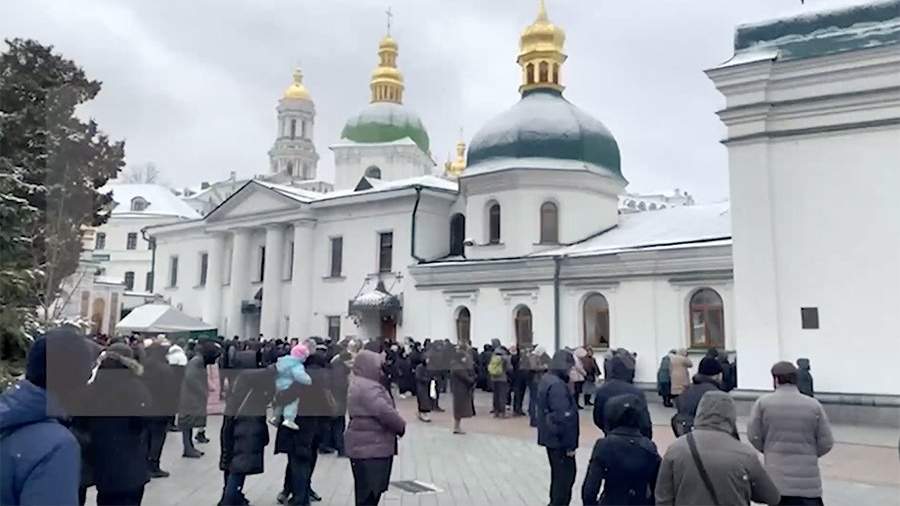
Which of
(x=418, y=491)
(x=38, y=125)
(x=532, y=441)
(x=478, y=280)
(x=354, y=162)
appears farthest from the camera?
(x=354, y=162)

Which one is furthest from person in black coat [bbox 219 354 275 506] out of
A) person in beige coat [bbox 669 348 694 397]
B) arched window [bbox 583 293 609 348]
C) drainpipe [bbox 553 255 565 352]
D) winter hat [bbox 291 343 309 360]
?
drainpipe [bbox 553 255 565 352]

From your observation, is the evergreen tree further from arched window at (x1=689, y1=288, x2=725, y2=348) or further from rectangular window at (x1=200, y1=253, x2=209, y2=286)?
rectangular window at (x1=200, y1=253, x2=209, y2=286)

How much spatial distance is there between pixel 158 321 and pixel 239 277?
11547mm

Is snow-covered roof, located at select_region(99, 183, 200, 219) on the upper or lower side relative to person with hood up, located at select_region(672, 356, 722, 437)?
upper

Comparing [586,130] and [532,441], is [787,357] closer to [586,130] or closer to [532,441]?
[532,441]

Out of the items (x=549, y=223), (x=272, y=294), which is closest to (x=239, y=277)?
(x=272, y=294)

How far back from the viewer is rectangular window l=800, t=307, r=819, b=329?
1541cm

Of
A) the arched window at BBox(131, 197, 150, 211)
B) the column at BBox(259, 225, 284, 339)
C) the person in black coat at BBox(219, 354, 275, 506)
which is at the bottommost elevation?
the person in black coat at BBox(219, 354, 275, 506)

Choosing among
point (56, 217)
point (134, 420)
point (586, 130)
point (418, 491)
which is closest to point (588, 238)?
point (586, 130)

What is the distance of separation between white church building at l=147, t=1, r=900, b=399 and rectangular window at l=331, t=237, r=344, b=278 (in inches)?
3.2

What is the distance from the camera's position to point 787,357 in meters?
15.6

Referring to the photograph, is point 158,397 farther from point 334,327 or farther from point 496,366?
point 334,327

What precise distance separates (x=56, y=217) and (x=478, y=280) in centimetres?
1531

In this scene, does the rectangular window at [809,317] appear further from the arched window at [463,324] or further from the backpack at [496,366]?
the arched window at [463,324]
